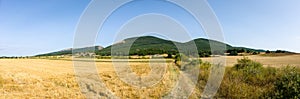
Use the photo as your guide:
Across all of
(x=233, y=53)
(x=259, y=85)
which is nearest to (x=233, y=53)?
(x=233, y=53)

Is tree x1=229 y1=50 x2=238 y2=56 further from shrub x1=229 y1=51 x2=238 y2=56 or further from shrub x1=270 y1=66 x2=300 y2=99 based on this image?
shrub x1=270 y1=66 x2=300 y2=99

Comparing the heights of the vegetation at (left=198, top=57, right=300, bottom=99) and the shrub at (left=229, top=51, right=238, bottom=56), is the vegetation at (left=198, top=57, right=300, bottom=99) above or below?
below

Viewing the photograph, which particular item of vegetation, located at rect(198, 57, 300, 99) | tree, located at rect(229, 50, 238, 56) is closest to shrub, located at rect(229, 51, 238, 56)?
Result: tree, located at rect(229, 50, 238, 56)

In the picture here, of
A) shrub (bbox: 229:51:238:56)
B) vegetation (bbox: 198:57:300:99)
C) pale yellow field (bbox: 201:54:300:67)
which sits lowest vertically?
vegetation (bbox: 198:57:300:99)

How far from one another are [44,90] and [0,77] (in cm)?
299

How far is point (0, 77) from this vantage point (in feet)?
49.8

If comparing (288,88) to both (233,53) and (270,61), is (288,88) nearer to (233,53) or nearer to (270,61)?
(270,61)

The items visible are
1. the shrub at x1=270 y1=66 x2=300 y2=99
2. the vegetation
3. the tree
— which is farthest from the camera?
the tree

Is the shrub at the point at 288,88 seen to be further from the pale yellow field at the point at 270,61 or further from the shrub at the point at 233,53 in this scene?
the shrub at the point at 233,53

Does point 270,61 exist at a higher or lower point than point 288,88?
higher

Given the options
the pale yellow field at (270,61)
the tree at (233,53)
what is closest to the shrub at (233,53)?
the tree at (233,53)

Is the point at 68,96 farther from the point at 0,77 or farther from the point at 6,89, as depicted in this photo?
the point at 0,77

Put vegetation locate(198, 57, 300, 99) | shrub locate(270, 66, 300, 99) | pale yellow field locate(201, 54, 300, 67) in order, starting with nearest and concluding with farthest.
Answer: shrub locate(270, 66, 300, 99)
vegetation locate(198, 57, 300, 99)
pale yellow field locate(201, 54, 300, 67)

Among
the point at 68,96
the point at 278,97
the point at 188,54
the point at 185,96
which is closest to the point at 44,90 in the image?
the point at 68,96
